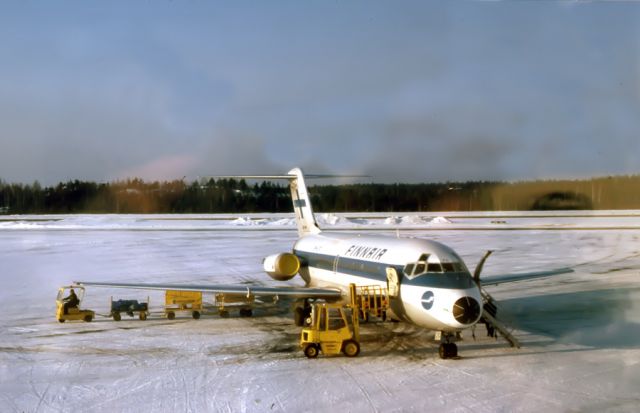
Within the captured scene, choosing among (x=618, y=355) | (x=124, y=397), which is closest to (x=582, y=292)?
(x=618, y=355)

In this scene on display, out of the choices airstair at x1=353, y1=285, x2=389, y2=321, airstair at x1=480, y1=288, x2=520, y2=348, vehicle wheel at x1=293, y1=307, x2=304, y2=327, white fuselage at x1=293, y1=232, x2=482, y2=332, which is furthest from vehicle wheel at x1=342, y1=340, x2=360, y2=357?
vehicle wheel at x1=293, y1=307, x2=304, y2=327

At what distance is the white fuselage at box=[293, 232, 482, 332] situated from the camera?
16.0 meters

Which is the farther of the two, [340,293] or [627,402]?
[340,293]

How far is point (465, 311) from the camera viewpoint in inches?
619

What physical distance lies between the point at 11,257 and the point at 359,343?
34.8 m

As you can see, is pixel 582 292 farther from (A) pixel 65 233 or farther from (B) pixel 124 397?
(A) pixel 65 233

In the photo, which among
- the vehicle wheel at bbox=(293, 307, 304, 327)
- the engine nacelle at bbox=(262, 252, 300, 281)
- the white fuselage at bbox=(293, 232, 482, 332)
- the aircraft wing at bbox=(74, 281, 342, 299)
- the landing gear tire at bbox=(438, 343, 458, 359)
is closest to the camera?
the white fuselage at bbox=(293, 232, 482, 332)

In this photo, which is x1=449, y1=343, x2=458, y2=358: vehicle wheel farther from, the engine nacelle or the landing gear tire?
the engine nacelle

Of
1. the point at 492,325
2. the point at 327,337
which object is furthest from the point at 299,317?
the point at 492,325

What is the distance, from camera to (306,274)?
24188mm

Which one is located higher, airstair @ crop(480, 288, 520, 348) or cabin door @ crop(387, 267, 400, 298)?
cabin door @ crop(387, 267, 400, 298)

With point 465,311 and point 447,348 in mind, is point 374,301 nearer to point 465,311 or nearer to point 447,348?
point 447,348

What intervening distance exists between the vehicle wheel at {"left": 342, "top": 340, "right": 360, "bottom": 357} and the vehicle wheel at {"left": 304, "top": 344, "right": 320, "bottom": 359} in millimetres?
775

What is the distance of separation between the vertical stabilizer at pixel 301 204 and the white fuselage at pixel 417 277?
5.77 m
